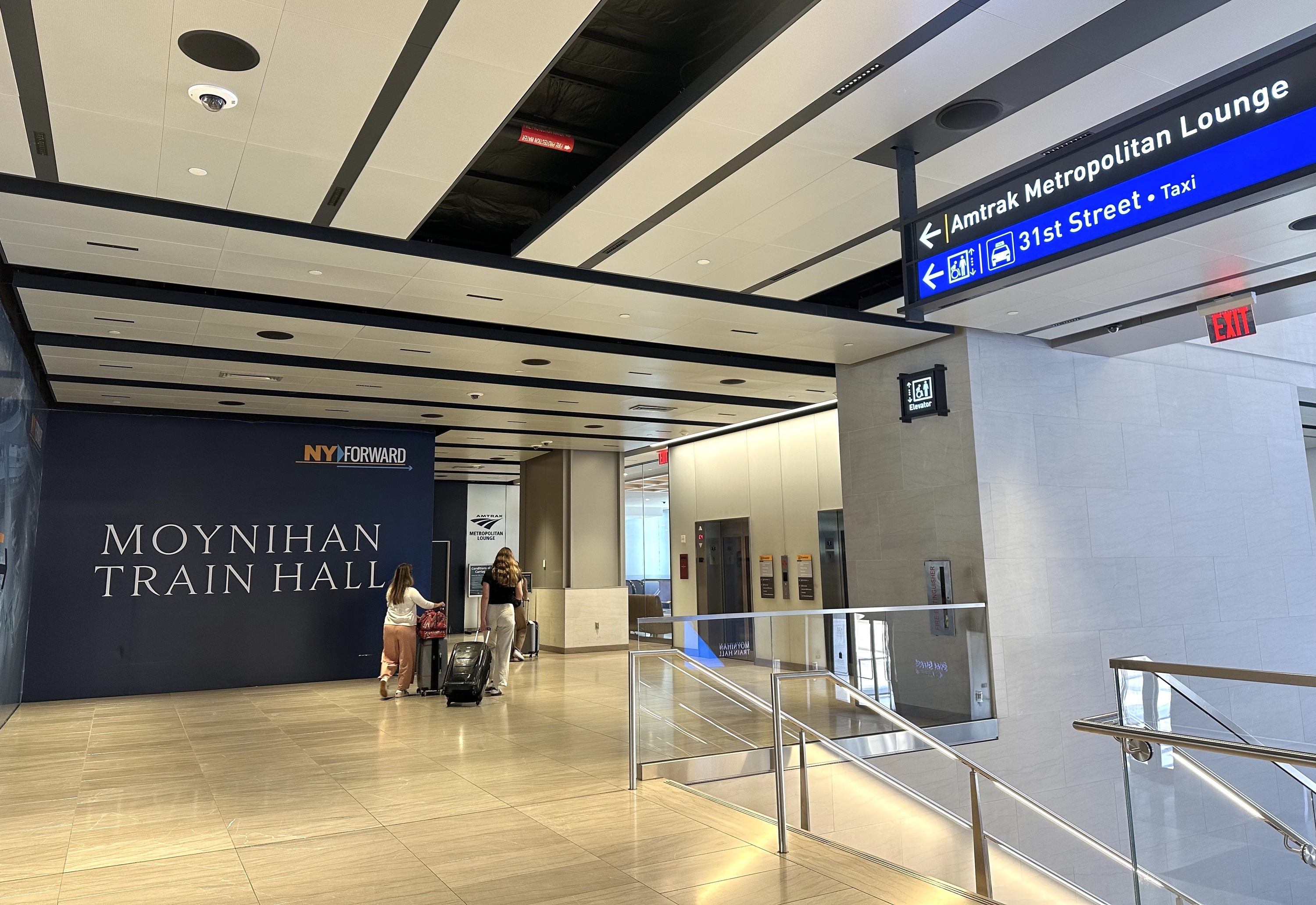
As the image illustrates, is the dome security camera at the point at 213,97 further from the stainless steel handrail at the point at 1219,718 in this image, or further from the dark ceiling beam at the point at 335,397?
the dark ceiling beam at the point at 335,397

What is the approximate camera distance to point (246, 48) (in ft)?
12.2

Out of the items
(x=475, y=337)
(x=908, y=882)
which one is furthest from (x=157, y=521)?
(x=908, y=882)

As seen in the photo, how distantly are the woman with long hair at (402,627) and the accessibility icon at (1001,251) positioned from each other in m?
8.13

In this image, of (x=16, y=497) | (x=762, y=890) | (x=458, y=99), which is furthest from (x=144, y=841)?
(x=16, y=497)

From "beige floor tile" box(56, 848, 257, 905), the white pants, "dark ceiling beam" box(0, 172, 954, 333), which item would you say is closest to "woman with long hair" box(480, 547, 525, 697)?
the white pants

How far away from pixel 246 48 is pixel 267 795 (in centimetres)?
441

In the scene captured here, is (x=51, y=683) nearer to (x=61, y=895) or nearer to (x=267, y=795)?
(x=267, y=795)

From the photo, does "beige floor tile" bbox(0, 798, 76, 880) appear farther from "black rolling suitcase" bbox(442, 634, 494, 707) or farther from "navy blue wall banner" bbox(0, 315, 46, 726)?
"black rolling suitcase" bbox(442, 634, 494, 707)

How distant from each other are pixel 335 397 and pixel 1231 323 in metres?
9.58

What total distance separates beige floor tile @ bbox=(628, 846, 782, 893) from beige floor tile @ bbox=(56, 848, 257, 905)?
68.4 inches

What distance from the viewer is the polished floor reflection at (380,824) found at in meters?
3.81

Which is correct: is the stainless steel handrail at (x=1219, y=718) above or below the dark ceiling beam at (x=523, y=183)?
below

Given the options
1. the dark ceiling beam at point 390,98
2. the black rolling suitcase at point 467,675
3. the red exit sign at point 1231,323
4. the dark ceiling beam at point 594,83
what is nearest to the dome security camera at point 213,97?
the dark ceiling beam at point 390,98

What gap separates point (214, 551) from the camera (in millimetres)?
11266
